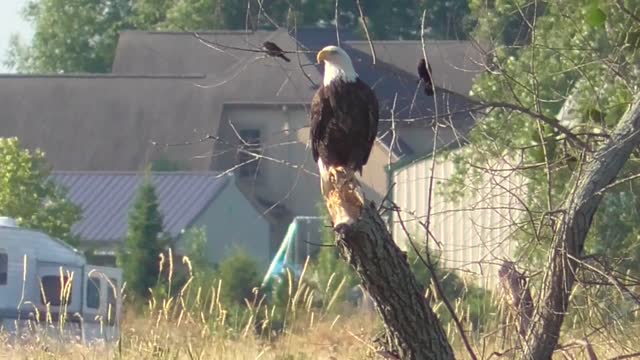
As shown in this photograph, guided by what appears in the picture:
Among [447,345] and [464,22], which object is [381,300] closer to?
[447,345]

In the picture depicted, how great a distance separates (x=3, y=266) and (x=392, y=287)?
11914mm

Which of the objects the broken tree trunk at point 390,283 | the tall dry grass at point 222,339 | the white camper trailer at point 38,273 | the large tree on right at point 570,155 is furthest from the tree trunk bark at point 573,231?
the white camper trailer at point 38,273

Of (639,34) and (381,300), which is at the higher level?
(639,34)

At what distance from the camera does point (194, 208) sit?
33594 mm

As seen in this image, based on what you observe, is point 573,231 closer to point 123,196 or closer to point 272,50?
point 272,50

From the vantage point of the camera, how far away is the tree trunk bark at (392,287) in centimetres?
523

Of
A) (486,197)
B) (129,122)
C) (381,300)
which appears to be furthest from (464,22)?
(129,122)

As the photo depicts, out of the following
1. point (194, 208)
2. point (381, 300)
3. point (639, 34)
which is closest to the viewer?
point (381, 300)

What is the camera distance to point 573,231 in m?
5.78

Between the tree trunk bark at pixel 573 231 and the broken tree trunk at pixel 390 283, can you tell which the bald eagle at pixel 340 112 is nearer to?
the tree trunk bark at pixel 573 231

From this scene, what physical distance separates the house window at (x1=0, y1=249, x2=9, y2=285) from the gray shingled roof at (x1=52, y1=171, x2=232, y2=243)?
583 inches

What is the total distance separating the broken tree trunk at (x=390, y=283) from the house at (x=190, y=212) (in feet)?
88.0

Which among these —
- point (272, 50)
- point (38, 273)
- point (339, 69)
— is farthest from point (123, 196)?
point (272, 50)

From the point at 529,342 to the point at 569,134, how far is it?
812 millimetres
